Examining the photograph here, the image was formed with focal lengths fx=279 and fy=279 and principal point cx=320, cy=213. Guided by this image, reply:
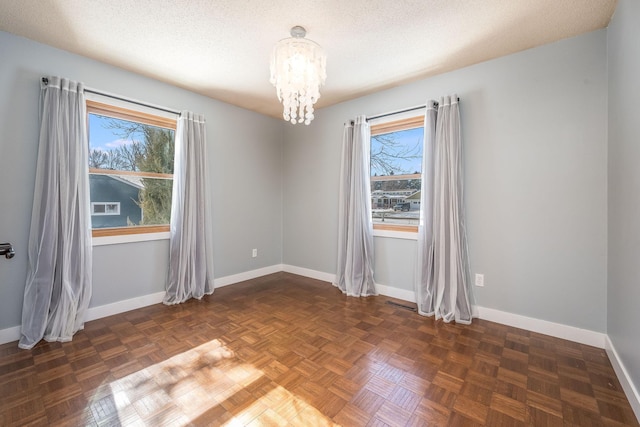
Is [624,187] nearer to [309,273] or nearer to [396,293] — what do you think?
[396,293]

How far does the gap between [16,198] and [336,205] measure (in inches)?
128

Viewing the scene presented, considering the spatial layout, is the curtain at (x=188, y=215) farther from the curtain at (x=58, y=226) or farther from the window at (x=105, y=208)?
the curtain at (x=58, y=226)

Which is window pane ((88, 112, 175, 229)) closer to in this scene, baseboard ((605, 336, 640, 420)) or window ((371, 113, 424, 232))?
window ((371, 113, 424, 232))

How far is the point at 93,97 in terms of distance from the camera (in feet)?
8.81

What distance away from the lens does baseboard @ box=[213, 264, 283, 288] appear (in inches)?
150

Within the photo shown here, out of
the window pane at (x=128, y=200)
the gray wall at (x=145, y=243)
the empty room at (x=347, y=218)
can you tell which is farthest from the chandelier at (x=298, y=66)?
the window pane at (x=128, y=200)

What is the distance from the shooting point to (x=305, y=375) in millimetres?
1882

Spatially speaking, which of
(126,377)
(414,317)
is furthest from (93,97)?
(414,317)

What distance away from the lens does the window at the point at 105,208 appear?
2822 mm

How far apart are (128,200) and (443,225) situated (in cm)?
337

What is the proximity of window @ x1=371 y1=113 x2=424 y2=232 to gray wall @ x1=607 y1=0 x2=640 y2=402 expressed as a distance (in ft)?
5.15

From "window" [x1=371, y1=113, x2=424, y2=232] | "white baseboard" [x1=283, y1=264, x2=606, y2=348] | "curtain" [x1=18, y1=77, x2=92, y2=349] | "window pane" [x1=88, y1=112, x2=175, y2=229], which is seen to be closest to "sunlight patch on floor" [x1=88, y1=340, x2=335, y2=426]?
"curtain" [x1=18, y1=77, x2=92, y2=349]

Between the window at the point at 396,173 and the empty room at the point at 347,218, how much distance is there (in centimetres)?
3

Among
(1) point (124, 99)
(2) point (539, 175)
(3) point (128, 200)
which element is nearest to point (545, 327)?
(2) point (539, 175)
